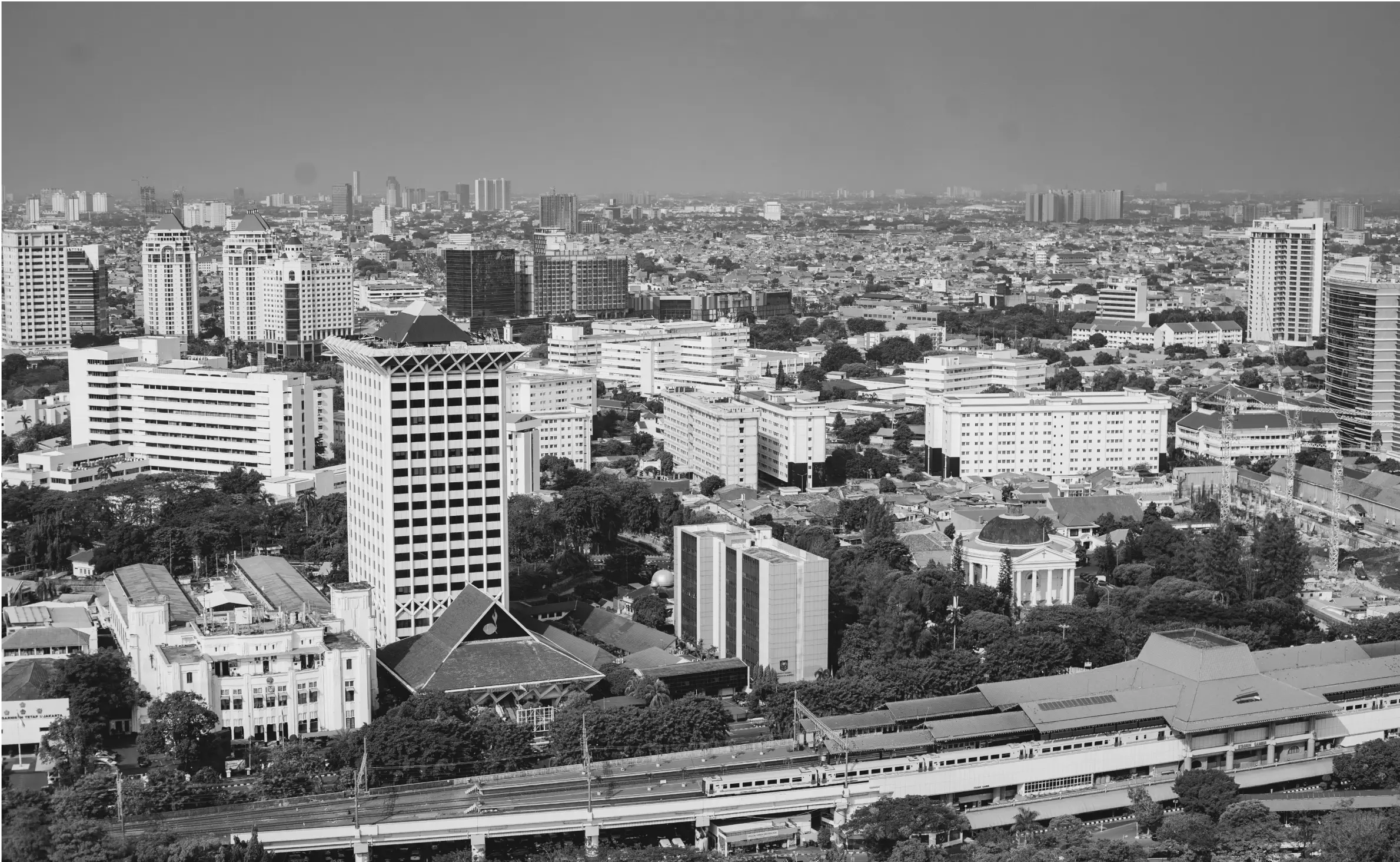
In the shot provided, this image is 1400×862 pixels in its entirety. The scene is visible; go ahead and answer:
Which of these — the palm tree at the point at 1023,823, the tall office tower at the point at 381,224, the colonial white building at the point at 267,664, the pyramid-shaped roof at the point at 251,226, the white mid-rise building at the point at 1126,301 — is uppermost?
the tall office tower at the point at 381,224

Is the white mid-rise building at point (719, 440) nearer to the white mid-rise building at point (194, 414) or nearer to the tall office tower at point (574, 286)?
the white mid-rise building at point (194, 414)

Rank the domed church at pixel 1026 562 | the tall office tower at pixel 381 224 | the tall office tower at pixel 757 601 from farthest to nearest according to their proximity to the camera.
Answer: the tall office tower at pixel 381 224
the domed church at pixel 1026 562
the tall office tower at pixel 757 601

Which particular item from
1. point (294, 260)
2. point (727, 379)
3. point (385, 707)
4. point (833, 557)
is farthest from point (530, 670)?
point (294, 260)

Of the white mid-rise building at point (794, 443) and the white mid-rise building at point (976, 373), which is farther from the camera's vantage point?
the white mid-rise building at point (976, 373)

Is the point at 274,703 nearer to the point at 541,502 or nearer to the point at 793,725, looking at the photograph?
the point at 793,725

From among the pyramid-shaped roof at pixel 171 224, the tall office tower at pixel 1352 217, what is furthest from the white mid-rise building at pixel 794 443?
the tall office tower at pixel 1352 217

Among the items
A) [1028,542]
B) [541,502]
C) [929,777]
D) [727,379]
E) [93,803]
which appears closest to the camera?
[93,803]

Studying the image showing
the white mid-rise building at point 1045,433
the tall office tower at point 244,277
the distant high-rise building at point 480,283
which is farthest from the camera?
the distant high-rise building at point 480,283
